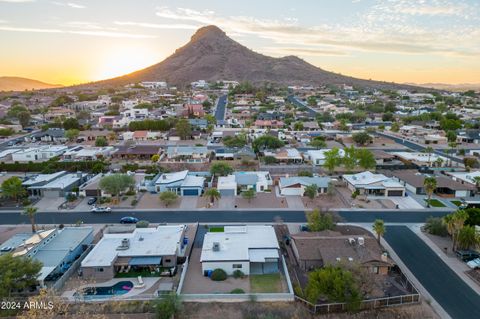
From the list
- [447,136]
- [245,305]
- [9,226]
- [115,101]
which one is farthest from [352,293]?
[115,101]

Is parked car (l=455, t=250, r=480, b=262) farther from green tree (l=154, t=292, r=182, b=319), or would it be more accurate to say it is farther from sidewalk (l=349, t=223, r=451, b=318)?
green tree (l=154, t=292, r=182, b=319)

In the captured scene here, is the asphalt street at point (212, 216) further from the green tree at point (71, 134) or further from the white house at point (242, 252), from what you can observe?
the green tree at point (71, 134)

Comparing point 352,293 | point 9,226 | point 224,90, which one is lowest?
point 9,226

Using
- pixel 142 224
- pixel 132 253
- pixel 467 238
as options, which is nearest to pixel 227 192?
pixel 142 224

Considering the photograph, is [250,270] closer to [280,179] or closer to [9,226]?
[280,179]

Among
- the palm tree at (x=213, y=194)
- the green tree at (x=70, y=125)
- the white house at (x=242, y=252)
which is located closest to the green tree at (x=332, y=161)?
the palm tree at (x=213, y=194)

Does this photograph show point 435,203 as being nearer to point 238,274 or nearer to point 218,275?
point 238,274

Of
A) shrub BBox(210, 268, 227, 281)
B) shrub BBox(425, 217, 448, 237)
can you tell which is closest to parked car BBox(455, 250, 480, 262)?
shrub BBox(425, 217, 448, 237)
